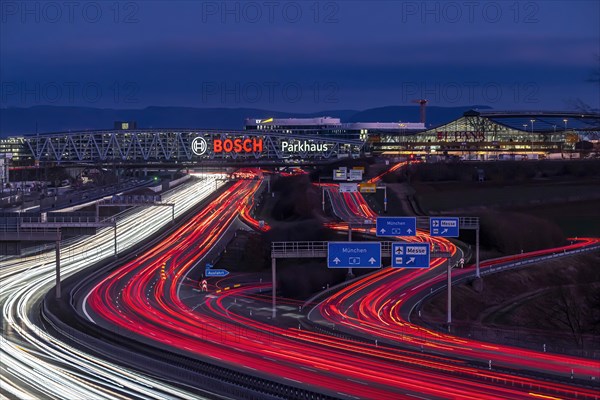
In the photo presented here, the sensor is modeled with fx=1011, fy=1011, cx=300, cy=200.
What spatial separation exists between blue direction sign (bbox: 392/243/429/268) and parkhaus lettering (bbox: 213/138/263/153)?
105 metres

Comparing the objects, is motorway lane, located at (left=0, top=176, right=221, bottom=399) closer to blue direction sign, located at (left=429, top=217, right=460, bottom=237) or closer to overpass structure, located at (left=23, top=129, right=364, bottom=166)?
blue direction sign, located at (left=429, top=217, right=460, bottom=237)

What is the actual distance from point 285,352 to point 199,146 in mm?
120223

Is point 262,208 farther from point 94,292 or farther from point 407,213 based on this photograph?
point 94,292

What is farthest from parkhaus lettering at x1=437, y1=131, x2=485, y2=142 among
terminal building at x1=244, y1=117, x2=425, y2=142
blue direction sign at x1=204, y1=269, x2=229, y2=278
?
blue direction sign at x1=204, y1=269, x2=229, y2=278

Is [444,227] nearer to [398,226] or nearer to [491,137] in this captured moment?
[398,226]

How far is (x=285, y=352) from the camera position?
2900cm

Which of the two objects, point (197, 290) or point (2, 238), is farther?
point (197, 290)

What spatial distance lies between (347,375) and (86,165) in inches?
4198

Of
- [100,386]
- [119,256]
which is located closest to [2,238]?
[119,256]

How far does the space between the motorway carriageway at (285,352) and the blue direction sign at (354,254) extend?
4.30 metres

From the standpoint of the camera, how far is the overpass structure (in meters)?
144

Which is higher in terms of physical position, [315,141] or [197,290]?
[315,141]

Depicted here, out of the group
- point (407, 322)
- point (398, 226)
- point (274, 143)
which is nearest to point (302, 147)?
point (274, 143)

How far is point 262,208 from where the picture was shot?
80375 millimetres
